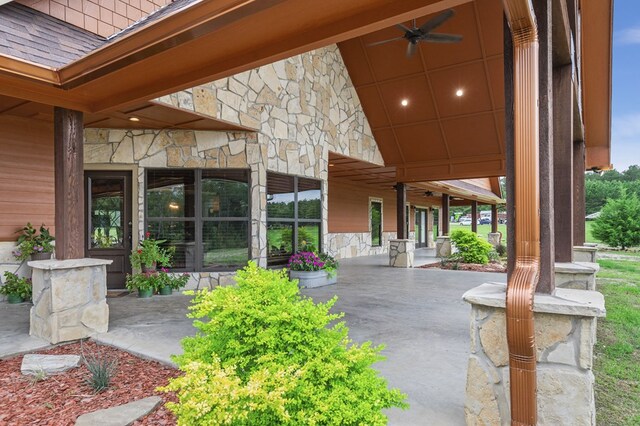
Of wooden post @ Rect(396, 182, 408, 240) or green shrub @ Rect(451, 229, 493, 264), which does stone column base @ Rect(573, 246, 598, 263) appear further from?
green shrub @ Rect(451, 229, 493, 264)

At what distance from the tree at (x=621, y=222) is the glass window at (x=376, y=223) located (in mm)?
11186

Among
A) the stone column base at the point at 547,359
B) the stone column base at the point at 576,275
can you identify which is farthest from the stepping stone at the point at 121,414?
the stone column base at the point at 576,275

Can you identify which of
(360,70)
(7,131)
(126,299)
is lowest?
(126,299)

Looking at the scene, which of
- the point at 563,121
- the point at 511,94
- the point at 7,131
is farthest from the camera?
the point at 7,131

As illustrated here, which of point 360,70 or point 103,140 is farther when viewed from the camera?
point 360,70

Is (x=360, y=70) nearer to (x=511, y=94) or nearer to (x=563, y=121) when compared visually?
(x=563, y=121)

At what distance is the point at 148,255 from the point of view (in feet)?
20.0

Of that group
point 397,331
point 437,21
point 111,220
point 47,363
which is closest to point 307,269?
point 397,331

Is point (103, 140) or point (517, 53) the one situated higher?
point (103, 140)

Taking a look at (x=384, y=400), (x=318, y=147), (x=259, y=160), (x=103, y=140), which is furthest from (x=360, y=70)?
(x=384, y=400)

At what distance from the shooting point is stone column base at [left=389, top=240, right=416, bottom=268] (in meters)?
10.6

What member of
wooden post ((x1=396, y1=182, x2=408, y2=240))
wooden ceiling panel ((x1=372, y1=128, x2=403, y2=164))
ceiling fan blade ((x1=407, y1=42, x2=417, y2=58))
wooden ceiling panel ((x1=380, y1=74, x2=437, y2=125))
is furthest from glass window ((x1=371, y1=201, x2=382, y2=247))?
ceiling fan blade ((x1=407, y1=42, x2=417, y2=58))

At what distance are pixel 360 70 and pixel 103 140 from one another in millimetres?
5573

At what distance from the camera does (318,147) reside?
8.11m
